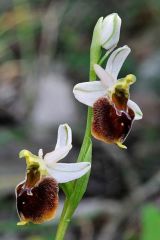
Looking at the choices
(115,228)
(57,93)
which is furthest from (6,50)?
(115,228)

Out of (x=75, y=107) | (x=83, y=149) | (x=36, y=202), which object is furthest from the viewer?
(x=75, y=107)

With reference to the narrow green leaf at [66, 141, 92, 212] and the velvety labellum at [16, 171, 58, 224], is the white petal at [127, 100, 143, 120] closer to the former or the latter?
the narrow green leaf at [66, 141, 92, 212]

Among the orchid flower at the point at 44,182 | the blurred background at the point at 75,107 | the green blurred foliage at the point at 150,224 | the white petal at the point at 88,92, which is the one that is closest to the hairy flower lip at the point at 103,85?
the white petal at the point at 88,92

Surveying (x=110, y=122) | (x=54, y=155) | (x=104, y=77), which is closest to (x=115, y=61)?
(x=104, y=77)

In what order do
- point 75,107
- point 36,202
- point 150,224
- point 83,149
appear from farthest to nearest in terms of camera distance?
point 75,107 → point 150,224 → point 83,149 → point 36,202

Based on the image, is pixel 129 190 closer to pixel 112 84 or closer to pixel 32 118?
pixel 32 118

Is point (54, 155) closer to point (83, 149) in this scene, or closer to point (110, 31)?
point (83, 149)

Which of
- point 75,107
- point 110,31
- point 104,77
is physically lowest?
point 75,107
